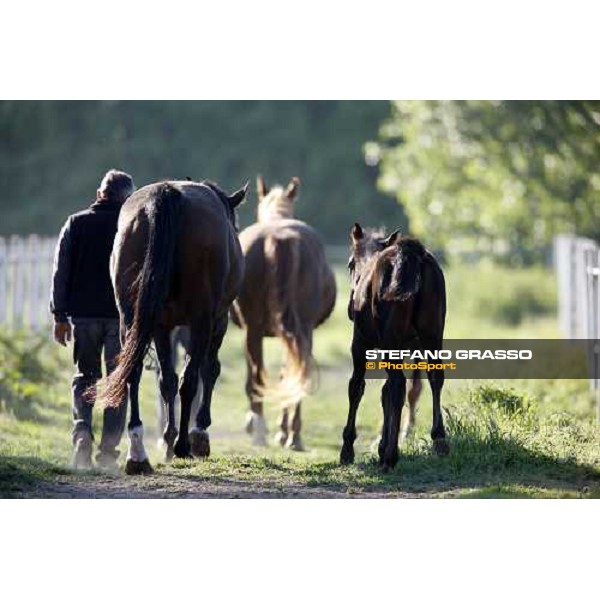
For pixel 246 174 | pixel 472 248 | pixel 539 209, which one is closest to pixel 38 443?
pixel 539 209

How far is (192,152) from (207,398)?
24.4 metres

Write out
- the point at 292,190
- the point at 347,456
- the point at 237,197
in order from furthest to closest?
the point at 292,190
the point at 237,197
the point at 347,456

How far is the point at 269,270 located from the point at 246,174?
2350 cm

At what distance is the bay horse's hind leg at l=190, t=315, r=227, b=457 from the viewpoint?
337 inches

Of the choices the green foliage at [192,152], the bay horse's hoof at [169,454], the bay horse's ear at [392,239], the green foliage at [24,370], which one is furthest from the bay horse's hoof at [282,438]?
the green foliage at [192,152]

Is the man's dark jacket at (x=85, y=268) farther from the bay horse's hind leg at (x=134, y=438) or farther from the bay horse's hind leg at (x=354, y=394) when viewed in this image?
the bay horse's hind leg at (x=354, y=394)

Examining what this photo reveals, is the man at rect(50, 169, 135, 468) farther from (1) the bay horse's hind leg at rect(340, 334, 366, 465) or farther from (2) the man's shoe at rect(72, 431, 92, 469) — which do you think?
(1) the bay horse's hind leg at rect(340, 334, 366, 465)

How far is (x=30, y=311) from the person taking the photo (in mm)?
16062

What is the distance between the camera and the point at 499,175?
1922cm

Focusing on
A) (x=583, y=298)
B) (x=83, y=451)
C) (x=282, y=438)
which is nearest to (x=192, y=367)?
(x=83, y=451)

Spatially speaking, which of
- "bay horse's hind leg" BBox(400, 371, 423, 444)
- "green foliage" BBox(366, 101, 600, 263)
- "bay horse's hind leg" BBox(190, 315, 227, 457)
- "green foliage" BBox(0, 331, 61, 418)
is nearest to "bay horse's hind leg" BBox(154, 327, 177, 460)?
"bay horse's hind leg" BBox(190, 315, 227, 457)

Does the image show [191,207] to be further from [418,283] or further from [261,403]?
[261,403]

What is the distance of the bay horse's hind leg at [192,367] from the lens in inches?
324

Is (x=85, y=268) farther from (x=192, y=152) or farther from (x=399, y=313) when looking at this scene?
(x=192, y=152)
